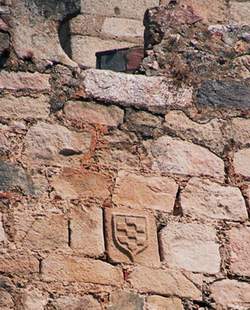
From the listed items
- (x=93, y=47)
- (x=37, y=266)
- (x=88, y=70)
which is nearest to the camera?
(x=37, y=266)

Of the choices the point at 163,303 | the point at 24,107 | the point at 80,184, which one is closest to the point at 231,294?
the point at 163,303

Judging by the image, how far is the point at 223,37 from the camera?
5.93 m

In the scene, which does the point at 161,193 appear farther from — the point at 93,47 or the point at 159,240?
the point at 93,47

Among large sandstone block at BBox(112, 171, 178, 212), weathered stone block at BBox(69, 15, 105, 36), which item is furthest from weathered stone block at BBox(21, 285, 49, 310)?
weathered stone block at BBox(69, 15, 105, 36)

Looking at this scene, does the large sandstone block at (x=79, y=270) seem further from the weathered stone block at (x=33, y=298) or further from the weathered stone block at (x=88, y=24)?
the weathered stone block at (x=88, y=24)

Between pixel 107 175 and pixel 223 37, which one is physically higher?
pixel 223 37

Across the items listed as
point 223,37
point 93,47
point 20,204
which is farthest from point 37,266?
point 93,47

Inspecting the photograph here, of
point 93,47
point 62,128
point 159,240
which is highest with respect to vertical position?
point 62,128

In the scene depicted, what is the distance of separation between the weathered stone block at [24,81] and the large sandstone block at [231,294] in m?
1.10

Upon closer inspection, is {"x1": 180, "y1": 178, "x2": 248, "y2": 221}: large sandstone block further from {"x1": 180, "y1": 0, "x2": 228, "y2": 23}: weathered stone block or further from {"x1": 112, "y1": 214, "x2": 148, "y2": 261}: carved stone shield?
{"x1": 180, "y1": 0, "x2": 228, "y2": 23}: weathered stone block

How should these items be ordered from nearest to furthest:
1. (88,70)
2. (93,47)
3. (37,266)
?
(37,266) < (88,70) < (93,47)

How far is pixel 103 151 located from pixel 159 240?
1.47ft

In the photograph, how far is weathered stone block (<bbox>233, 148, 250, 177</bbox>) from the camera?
5719 mm

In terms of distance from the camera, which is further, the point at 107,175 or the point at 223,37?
the point at 223,37
